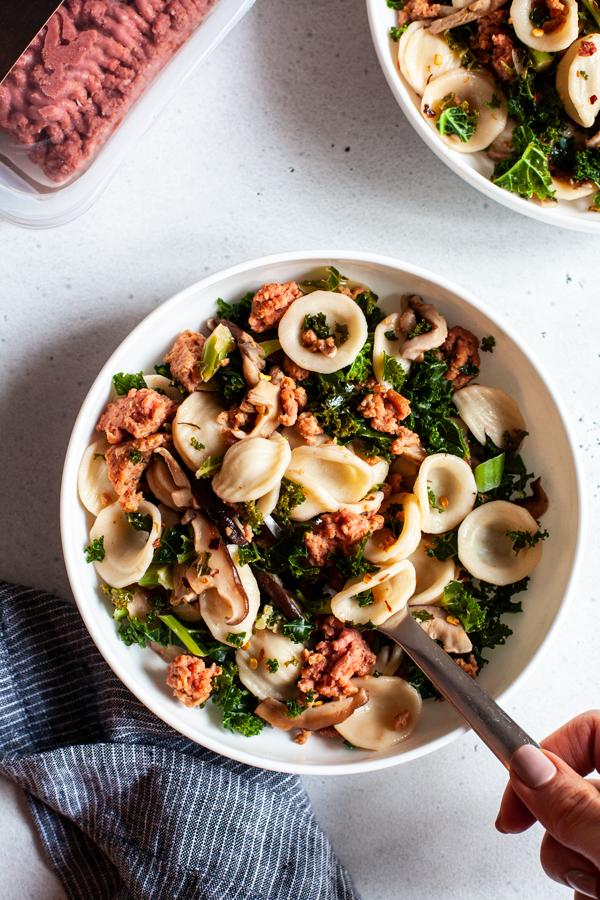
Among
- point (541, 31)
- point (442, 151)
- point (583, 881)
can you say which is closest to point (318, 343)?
point (442, 151)

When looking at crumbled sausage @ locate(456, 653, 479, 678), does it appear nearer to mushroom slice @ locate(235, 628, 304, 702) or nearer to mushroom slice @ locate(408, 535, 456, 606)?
mushroom slice @ locate(408, 535, 456, 606)

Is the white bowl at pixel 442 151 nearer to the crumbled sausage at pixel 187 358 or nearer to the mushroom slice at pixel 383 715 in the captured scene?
the crumbled sausage at pixel 187 358

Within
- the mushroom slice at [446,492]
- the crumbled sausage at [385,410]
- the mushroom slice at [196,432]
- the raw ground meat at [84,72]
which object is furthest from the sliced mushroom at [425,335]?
the raw ground meat at [84,72]

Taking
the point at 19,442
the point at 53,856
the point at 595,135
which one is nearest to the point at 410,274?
the point at 595,135

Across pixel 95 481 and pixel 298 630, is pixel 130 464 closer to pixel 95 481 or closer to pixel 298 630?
pixel 95 481

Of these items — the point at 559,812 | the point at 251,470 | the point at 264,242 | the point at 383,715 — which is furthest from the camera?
the point at 264,242

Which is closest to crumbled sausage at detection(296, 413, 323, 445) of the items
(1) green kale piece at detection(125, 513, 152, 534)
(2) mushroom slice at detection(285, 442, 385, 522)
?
(2) mushroom slice at detection(285, 442, 385, 522)

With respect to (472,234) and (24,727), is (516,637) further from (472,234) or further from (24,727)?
(24,727)
